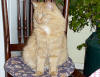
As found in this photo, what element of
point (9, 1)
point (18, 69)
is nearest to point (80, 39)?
point (9, 1)

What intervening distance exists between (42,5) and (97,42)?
0.65 m

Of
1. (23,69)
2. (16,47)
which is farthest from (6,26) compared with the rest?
(23,69)

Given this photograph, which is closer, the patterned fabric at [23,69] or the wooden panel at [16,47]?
the patterned fabric at [23,69]

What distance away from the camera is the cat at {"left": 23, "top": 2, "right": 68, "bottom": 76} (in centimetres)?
93

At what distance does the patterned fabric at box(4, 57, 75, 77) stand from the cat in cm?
4

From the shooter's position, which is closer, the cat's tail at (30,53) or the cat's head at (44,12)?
the cat's head at (44,12)

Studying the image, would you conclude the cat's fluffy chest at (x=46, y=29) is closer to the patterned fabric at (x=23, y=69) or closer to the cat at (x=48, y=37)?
the cat at (x=48, y=37)

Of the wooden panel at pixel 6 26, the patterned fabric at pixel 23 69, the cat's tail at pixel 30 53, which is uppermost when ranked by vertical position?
the wooden panel at pixel 6 26

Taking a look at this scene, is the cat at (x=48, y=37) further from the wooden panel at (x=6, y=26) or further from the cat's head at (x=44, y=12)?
the wooden panel at (x=6, y=26)

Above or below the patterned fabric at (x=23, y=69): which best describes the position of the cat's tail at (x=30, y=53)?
above

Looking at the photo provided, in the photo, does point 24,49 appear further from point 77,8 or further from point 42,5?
point 77,8

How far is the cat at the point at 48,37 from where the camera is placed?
0.93 metres

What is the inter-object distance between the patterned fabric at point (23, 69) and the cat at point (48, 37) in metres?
0.04

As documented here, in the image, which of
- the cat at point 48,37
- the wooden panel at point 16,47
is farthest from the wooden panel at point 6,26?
the cat at point 48,37
